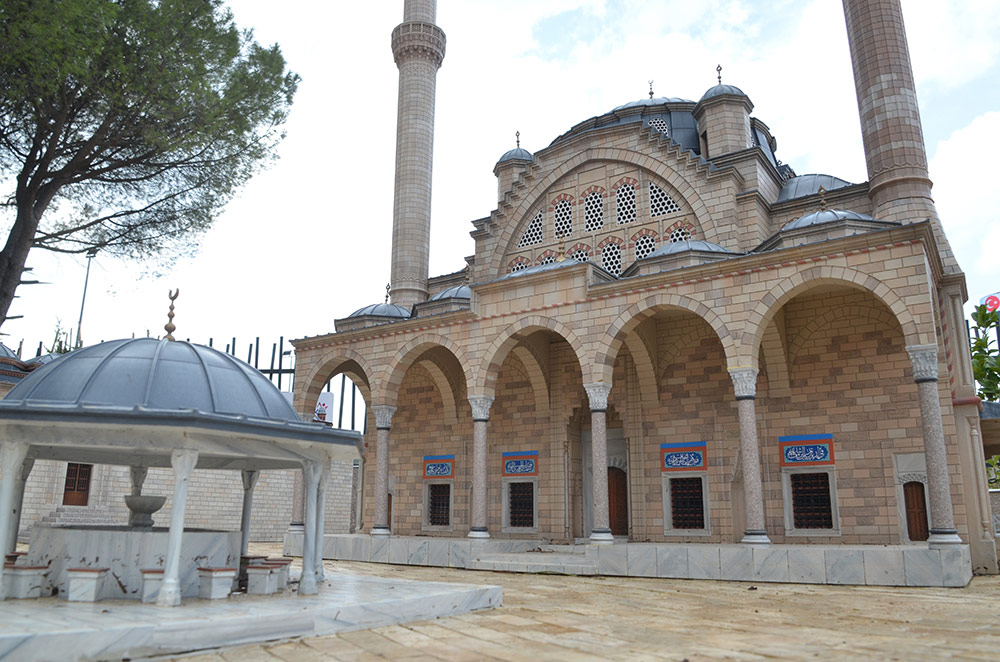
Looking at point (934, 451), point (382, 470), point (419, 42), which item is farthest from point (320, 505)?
point (419, 42)

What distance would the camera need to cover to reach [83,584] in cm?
A: 602

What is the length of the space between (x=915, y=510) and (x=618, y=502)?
5585 millimetres

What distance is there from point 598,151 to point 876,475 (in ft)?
30.3

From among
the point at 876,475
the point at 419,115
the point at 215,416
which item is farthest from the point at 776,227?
the point at 215,416

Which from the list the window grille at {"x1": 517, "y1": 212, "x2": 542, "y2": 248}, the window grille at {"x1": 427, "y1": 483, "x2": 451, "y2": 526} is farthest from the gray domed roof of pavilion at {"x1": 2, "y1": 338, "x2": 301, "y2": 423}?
the window grille at {"x1": 517, "y1": 212, "x2": 542, "y2": 248}

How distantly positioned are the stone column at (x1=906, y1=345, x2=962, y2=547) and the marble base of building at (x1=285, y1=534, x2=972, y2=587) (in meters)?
0.29

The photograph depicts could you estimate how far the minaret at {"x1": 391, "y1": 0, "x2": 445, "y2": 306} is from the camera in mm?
20141

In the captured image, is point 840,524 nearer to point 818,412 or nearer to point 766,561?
point 818,412

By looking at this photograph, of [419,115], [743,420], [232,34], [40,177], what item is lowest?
[743,420]

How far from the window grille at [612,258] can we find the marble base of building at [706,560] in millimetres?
6126

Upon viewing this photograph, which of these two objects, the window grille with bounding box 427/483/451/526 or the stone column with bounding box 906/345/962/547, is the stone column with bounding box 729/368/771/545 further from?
the window grille with bounding box 427/483/451/526

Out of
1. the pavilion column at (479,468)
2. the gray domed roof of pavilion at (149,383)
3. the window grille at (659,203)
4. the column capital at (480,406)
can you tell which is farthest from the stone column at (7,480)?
the window grille at (659,203)

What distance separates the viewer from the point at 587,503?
16.1 meters

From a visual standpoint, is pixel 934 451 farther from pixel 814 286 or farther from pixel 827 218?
pixel 827 218
